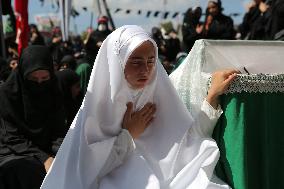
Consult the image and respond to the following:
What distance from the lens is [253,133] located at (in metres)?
2.21

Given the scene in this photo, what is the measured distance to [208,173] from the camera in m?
2.19

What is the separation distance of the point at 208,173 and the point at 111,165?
0.44 meters

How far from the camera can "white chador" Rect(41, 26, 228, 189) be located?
7.09 ft

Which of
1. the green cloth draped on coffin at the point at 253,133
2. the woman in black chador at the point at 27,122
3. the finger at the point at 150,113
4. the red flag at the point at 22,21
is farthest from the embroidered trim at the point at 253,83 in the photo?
Result: the red flag at the point at 22,21

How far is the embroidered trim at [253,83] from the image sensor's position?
2.13 meters

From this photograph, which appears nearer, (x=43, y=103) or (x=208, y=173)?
(x=208, y=173)

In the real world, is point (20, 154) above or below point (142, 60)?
below

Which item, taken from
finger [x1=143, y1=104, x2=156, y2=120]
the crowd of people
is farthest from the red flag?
finger [x1=143, y1=104, x2=156, y2=120]

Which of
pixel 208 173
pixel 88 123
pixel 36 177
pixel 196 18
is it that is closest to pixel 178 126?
pixel 208 173

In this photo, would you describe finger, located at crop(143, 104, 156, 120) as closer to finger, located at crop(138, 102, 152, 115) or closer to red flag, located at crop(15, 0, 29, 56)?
finger, located at crop(138, 102, 152, 115)

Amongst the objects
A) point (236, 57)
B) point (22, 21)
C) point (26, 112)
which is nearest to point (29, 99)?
point (26, 112)

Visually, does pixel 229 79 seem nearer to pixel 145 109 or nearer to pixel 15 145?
pixel 145 109

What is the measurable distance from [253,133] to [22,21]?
499 centimetres

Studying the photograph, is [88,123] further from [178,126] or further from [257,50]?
[257,50]
